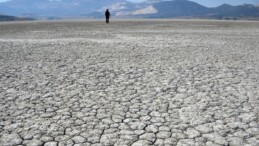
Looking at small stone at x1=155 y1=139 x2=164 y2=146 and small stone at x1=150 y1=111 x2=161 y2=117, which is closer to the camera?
small stone at x1=155 y1=139 x2=164 y2=146

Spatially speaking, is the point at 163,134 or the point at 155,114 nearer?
the point at 163,134

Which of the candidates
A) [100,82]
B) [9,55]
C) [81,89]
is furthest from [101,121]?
[9,55]

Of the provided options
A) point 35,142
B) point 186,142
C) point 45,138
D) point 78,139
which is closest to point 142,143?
point 186,142

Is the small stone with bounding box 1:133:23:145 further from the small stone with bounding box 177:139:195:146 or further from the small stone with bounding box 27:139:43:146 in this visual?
the small stone with bounding box 177:139:195:146

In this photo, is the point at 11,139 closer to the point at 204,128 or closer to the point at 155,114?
the point at 155,114

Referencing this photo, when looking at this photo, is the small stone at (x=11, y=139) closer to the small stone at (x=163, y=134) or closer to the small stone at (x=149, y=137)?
the small stone at (x=149, y=137)

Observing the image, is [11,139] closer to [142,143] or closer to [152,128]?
[142,143]

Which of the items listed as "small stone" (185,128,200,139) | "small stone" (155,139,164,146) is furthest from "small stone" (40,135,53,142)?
"small stone" (185,128,200,139)

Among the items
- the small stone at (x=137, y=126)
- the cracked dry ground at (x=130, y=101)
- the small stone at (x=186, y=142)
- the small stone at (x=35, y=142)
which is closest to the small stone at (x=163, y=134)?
the cracked dry ground at (x=130, y=101)

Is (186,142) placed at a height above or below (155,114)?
below

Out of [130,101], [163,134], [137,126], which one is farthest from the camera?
[130,101]

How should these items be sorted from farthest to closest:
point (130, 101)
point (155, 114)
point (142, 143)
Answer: point (130, 101)
point (155, 114)
point (142, 143)

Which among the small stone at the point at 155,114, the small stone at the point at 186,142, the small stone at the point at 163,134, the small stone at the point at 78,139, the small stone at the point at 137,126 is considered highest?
the small stone at the point at 155,114

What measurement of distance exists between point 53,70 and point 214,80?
6.82 m
